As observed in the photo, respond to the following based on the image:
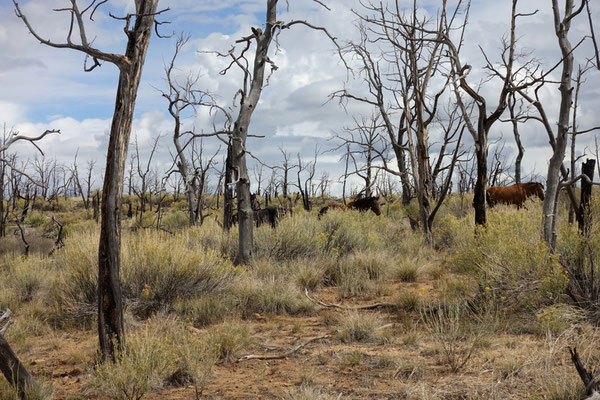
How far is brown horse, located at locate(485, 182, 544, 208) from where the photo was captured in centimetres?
2027

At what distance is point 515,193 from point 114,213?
18879 millimetres

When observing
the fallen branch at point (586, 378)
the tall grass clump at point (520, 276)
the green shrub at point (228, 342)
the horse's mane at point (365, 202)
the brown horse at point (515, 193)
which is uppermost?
the brown horse at point (515, 193)

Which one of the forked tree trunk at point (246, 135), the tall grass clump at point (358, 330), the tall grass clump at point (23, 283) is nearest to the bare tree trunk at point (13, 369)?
the tall grass clump at point (358, 330)

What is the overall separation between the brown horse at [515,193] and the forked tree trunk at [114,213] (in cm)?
1783

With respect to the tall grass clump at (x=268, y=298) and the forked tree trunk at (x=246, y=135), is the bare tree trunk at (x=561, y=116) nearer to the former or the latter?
the tall grass clump at (x=268, y=298)

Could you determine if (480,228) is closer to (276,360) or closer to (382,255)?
(382,255)

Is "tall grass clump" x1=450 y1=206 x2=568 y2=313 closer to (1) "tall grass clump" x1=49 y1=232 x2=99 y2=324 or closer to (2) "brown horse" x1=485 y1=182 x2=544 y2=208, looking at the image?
(1) "tall grass clump" x1=49 y1=232 x2=99 y2=324

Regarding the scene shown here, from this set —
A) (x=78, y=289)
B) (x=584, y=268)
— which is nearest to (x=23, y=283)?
(x=78, y=289)

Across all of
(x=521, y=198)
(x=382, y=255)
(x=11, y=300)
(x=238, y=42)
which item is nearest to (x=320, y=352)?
(x=382, y=255)

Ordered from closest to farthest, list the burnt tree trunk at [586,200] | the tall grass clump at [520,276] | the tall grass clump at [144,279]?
1. the tall grass clump at [520,276]
2. the burnt tree trunk at [586,200]
3. the tall grass clump at [144,279]

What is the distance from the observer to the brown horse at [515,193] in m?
20.3

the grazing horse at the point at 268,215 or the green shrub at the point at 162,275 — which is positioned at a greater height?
the grazing horse at the point at 268,215

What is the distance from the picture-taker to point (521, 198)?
20.2 metres

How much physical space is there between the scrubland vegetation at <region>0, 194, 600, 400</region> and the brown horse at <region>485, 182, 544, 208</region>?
11004 millimetres
